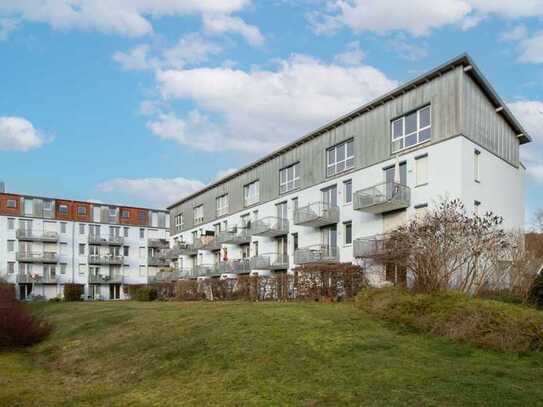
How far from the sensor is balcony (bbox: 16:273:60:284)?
205 feet

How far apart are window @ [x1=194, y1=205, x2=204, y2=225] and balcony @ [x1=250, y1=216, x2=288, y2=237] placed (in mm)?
14893

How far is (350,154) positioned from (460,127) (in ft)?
26.8

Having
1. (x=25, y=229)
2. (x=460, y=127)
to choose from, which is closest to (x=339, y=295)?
(x=460, y=127)

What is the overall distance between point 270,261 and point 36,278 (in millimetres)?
38960

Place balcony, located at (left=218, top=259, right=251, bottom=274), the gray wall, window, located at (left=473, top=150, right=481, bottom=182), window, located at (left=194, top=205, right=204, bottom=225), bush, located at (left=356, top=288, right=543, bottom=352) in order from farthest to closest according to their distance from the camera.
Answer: window, located at (left=194, top=205, right=204, bottom=225), balcony, located at (left=218, top=259, right=251, bottom=274), window, located at (left=473, top=150, right=481, bottom=182), the gray wall, bush, located at (left=356, top=288, right=543, bottom=352)

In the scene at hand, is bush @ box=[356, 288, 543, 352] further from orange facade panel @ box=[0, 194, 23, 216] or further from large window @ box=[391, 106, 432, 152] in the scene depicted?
orange facade panel @ box=[0, 194, 23, 216]

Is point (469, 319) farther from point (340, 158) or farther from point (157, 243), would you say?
point (157, 243)

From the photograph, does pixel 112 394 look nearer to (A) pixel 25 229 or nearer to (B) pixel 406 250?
(B) pixel 406 250

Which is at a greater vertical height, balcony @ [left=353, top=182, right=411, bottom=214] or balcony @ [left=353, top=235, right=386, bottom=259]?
balcony @ [left=353, top=182, right=411, bottom=214]

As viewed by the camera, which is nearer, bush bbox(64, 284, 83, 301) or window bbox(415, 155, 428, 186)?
window bbox(415, 155, 428, 186)

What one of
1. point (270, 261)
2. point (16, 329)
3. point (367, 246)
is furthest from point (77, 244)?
point (16, 329)

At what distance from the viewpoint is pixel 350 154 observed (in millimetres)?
30547

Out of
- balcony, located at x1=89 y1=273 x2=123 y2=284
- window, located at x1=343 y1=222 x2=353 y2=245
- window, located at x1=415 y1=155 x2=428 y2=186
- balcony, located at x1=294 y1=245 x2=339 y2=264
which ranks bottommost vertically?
balcony, located at x1=89 y1=273 x2=123 y2=284

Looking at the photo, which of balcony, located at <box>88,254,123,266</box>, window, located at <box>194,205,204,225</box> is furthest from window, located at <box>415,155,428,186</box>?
balcony, located at <box>88,254,123,266</box>
